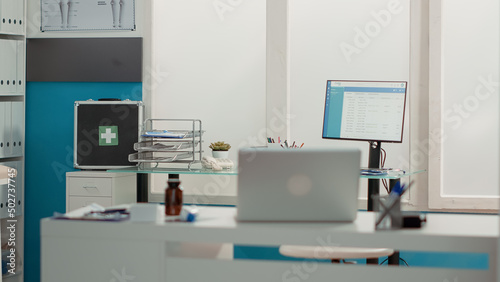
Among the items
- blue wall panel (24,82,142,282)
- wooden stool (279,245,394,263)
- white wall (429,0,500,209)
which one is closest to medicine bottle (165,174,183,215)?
wooden stool (279,245,394,263)

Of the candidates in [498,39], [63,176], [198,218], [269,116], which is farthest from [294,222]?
[63,176]

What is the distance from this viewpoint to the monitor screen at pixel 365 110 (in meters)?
3.42

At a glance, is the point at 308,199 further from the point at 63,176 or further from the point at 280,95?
the point at 63,176

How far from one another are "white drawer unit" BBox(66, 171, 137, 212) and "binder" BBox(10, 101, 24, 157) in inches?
28.1

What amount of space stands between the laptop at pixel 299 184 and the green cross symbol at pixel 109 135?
6.73ft

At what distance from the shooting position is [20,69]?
4.29 metres

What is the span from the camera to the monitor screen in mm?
3424

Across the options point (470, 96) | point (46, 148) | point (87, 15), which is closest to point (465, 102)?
point (470, 96)

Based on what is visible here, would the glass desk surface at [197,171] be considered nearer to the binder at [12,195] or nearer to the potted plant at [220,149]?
the potted plant at [220,149]

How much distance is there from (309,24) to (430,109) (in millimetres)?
955

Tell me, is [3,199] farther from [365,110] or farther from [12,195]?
[365,110]

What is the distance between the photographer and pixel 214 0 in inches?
163

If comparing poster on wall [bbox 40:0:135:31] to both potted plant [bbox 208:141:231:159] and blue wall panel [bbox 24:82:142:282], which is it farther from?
potted plant [bbox 208:141:231:159]

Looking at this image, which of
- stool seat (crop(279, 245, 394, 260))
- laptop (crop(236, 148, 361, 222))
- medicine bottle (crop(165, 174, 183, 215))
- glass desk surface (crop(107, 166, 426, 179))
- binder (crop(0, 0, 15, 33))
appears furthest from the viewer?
binder (crop(0, 0, 15, 33))
